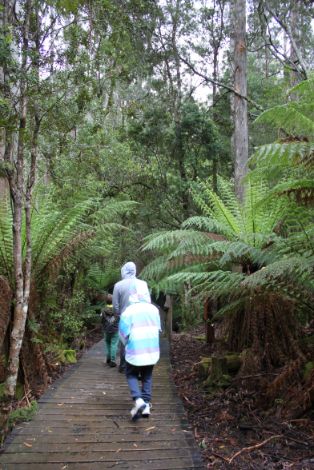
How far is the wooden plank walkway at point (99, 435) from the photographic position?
2854mm

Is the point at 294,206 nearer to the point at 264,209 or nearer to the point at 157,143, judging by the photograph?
the point at 264,209

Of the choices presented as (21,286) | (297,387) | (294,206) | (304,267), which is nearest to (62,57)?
(21,286)

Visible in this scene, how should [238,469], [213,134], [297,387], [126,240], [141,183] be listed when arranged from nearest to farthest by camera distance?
[238,469] → [297,387] → [213,134] → [141,183] → [126,240]

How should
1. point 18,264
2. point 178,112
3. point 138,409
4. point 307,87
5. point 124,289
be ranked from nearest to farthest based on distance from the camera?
point 307,87 < point 138,409 < point 18,264 < point 124,289 < point 178,112

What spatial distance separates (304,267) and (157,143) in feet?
27.2

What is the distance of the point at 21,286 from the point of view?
4109 millimetres

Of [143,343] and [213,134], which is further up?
[213,134]

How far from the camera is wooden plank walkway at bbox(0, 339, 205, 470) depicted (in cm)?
285

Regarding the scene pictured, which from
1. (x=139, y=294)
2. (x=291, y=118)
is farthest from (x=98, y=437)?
(x=291, y=118)

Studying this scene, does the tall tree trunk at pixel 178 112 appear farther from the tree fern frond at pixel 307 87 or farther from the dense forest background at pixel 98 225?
the tree fern frond at pixel 307 87

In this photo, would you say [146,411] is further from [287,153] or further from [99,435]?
[287,153]

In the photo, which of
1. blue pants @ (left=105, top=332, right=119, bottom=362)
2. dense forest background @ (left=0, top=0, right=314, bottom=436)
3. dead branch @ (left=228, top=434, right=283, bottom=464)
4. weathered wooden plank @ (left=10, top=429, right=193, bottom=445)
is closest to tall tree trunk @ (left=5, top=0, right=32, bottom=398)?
dense forest background @ (left=0, top=0, right=314, bottom=436)

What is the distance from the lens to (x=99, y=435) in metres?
3.27

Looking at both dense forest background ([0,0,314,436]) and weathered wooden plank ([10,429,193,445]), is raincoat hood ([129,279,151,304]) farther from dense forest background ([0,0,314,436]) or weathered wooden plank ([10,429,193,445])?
weathered wooden plank ([10,429,193,445])
